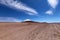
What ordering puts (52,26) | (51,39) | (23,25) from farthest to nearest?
(23,25) → (52,26) → (51,39)

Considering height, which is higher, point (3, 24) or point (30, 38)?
point (3, 24)

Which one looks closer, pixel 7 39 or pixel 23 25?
pixel 7 39

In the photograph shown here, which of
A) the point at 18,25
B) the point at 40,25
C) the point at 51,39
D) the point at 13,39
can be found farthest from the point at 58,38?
the point at 18,25

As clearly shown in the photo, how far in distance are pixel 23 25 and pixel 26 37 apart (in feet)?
8.72

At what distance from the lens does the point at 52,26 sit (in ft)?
26.5

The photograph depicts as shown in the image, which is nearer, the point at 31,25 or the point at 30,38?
the point at 30,38

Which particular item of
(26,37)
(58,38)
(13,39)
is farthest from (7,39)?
(58,38)

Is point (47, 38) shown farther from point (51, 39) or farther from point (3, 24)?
point (3, 24)

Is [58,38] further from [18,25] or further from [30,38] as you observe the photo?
[18,25]

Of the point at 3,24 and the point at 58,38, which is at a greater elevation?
the point at 3,24

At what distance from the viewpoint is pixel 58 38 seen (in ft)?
19.7

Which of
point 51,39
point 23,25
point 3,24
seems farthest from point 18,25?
point 51,39

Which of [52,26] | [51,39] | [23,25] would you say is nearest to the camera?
[51,39]

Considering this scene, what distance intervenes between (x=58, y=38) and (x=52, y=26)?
2117mm
